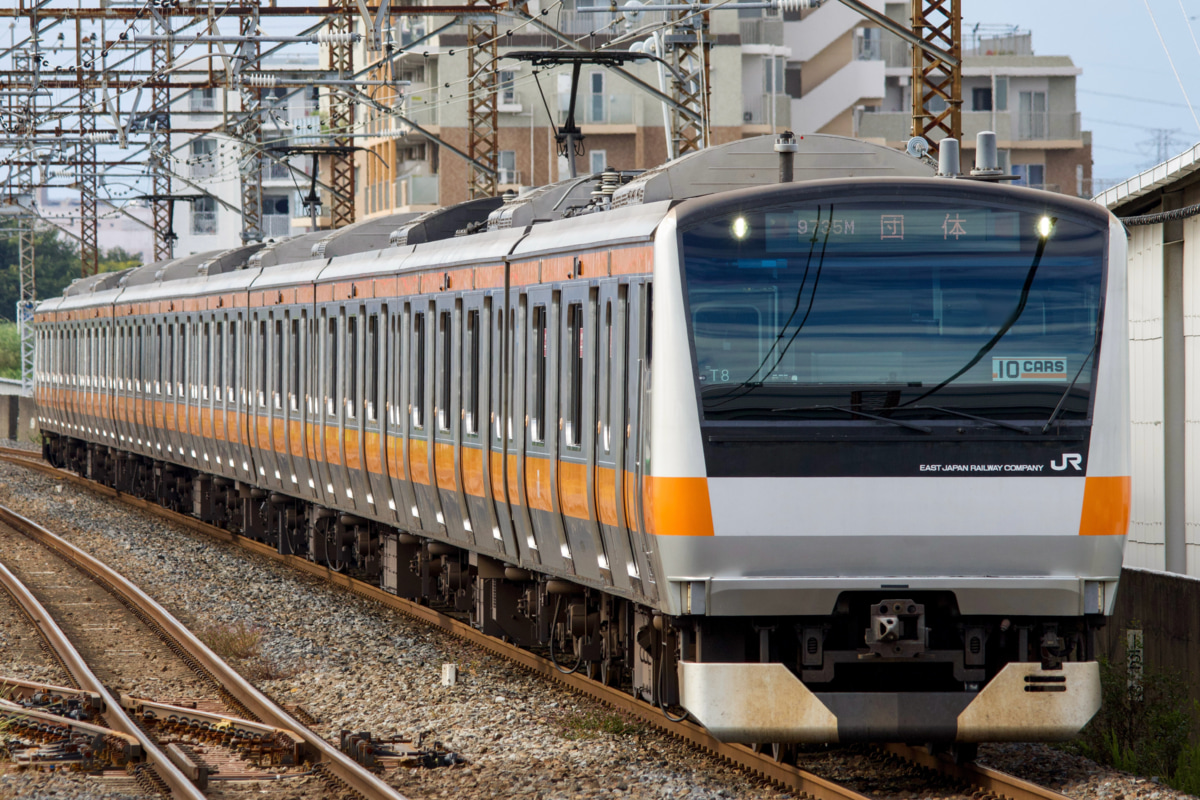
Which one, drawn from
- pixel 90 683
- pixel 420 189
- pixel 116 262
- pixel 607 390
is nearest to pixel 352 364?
pixel 90 683

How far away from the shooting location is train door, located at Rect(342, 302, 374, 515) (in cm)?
1584

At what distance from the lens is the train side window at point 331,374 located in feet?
55.4

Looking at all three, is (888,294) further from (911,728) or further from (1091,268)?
(911,728)

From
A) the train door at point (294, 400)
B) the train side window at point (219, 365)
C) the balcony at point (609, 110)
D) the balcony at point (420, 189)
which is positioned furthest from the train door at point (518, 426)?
the balcony at point (609, 110)

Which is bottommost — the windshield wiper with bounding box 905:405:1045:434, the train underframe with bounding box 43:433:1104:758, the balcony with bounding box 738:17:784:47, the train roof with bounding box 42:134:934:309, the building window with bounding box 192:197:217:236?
the train underframe with bounding box 43:433:1104:758

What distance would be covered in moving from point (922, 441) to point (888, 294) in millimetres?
667

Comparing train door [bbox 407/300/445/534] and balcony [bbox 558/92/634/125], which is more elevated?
balcony [bbox 558/92/634/125]

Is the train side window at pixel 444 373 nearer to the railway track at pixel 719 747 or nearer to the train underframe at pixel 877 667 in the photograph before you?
the railway track at pixel 719 747

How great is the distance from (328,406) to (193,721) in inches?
238

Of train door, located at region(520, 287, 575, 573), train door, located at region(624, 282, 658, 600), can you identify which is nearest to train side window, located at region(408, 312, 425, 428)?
train door, located at region(520, 287, 575, 573)

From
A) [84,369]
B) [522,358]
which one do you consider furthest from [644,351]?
[84,369]

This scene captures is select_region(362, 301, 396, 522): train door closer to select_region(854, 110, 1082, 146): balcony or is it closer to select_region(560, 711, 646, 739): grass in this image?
select_region(560, 711, 646, 739): grass

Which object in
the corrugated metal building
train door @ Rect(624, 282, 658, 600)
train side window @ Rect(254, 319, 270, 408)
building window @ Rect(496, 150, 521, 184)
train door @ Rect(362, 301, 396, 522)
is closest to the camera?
train door @ Rect(624, 282, 658, 600)

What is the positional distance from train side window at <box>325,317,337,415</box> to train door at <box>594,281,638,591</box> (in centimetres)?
732
